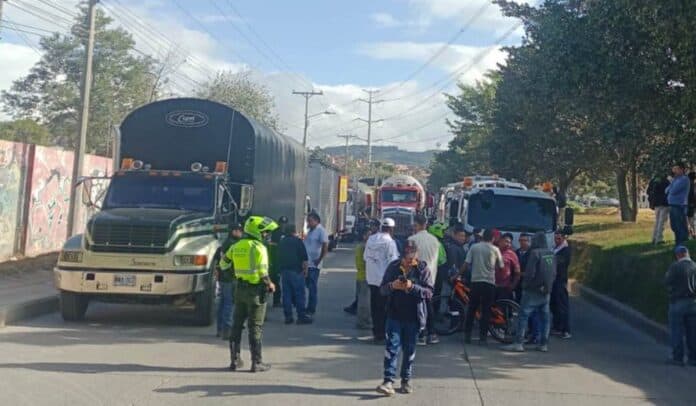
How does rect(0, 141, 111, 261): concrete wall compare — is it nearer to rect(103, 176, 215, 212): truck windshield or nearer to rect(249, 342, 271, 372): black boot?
rect(103, 176, 215, 212): truck windshield

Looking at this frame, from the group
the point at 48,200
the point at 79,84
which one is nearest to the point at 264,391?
the point at 48,200

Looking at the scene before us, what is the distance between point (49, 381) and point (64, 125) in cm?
4433

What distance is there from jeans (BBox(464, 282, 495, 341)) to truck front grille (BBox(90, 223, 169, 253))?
4708mm

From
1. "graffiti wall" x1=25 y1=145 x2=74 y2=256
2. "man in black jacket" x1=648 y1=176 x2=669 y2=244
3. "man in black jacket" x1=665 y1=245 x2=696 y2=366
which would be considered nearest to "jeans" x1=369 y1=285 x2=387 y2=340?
"man in black jacket" x1=665 y1=245 x2=696 y2=366

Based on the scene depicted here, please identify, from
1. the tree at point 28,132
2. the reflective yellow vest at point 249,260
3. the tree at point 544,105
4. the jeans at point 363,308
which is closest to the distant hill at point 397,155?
the tree at point 28,132

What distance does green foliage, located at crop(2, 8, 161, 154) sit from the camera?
159 ft

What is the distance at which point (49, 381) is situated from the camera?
9.60 m

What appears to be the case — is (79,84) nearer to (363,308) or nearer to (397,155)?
(363,308)

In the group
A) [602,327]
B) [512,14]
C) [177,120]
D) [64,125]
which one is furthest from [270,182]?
[64,125]

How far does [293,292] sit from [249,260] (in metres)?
4.23

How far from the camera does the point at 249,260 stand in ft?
Answer: 35.7

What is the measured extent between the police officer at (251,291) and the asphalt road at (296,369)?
0.29 m

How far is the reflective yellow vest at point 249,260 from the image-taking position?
10768 millimetres

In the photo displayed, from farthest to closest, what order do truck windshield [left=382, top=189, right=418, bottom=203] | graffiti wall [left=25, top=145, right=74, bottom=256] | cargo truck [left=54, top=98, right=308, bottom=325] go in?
1. truck windshield [left=382, top=189, right=418, bottom=203]
2. graffiti wall [left=25, top=145, right=74, bottom=256]
3. cargo truck [left=54, top=98, right=308, bottom=325]
